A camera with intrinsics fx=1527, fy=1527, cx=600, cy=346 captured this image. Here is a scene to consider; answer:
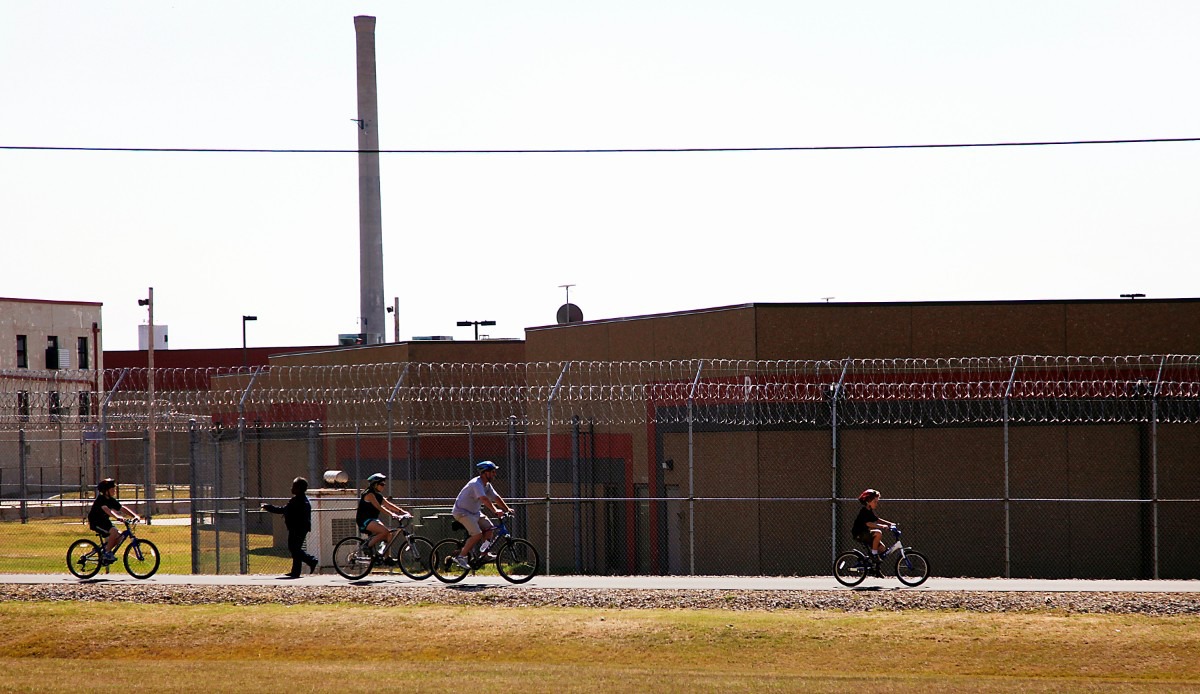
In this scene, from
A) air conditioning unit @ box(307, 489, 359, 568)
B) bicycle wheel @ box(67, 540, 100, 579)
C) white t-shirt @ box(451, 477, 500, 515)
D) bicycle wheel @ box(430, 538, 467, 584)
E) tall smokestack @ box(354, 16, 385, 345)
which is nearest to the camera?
white t-shirt @ box(451, 477, 500, 515)

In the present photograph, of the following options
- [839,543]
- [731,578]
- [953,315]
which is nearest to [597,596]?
[731,578]

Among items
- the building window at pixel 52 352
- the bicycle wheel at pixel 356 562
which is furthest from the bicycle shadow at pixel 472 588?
the building window at pixel 52 352

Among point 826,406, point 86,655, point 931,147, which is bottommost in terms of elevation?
point 86,655

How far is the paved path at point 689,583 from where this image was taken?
19297 mm

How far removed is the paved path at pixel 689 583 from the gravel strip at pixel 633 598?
0.47 meters

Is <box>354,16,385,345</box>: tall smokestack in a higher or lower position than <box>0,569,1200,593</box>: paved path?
higher

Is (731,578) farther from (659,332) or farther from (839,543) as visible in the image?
(659,332)

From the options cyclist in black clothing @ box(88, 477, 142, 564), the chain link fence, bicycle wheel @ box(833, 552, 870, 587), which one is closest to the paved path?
bicycle wheel @ box(833, 552, 870, 587)

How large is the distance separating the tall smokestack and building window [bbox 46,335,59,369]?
17.2 meters

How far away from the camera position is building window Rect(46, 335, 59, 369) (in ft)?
205

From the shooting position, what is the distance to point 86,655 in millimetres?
16203

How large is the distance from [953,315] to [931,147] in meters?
2.95

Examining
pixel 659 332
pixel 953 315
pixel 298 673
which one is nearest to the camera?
pixel 298 673

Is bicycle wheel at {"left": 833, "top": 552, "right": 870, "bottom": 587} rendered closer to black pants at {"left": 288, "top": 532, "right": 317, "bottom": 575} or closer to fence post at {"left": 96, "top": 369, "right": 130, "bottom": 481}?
black pants at {"left": 288, "top": 532, "right": 317, "bottom": 575}
